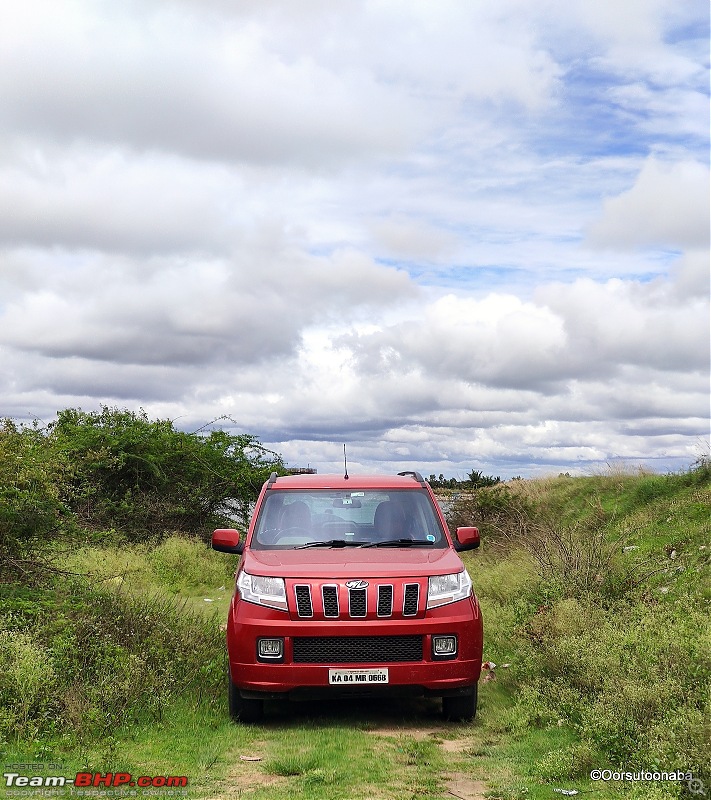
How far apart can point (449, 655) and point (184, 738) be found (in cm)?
219

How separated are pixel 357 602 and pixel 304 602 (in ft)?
1.41

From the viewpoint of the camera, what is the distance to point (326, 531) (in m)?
8.45

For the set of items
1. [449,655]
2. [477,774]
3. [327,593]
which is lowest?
[477,774]

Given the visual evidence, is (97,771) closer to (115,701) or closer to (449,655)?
(115,701)

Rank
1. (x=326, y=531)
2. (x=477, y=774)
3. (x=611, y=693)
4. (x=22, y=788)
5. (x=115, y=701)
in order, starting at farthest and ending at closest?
(x=326, y=531) → (x=115, y=701) → (x=611, y=693) → (x=477, y=774) → (x=22, y=788)

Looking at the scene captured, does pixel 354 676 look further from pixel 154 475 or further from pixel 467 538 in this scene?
pixel 154 475

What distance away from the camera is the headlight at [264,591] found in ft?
23.7

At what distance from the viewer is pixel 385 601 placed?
7184mm

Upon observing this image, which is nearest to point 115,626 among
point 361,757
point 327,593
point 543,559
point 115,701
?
point 115,701

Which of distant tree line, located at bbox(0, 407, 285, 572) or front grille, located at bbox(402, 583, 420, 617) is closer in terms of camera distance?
front grille, located at bbox(402, 583, 420, 617)

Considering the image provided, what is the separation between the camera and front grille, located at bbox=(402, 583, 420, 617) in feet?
23.6

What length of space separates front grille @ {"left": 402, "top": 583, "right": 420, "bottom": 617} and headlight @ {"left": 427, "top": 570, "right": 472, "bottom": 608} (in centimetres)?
11

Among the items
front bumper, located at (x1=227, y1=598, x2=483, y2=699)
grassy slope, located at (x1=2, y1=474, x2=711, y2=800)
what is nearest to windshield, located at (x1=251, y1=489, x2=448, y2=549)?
front bumper, located at (x1=227, y1=598, x2=483, y2=699)

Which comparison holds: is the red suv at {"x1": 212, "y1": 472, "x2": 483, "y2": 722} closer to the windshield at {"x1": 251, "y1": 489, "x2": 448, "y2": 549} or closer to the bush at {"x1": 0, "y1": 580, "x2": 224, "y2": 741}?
the windshield at {"x1": 251, "y1": 489, "x2": 448, "y2": 549}
